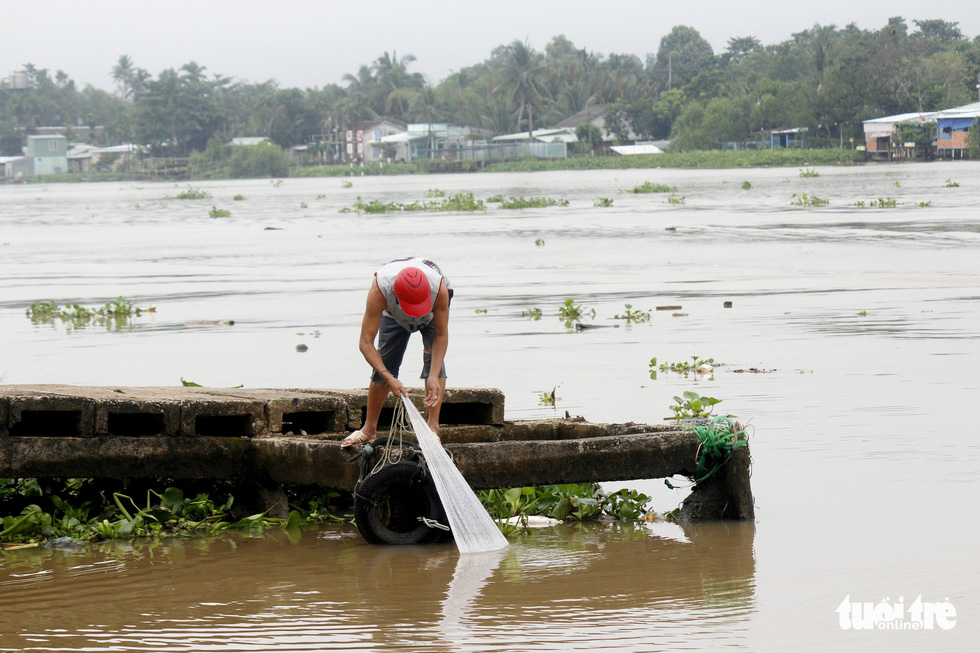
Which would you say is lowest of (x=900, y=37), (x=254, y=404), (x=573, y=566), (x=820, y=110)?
(x=573, y=566)

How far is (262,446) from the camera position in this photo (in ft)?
21.2

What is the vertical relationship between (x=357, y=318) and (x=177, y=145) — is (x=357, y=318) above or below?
below

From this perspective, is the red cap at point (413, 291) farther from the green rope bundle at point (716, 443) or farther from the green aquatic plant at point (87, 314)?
the green aquatic plant at point (87, 314)

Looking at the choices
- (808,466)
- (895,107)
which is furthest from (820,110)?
(808,466)

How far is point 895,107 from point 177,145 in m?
91.8

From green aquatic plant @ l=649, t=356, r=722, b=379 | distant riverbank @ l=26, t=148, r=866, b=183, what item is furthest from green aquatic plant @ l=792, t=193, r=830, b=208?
distant riverbank @ l=26, t=148, r=866, b=183

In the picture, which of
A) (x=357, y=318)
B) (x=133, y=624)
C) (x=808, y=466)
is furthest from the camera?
(x=357, y=318)

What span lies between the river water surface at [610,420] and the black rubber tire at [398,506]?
0.40 ft

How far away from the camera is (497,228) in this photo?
35.0 metres

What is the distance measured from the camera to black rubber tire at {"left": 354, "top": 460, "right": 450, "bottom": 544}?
6055 mm

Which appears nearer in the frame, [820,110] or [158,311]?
[158,311]

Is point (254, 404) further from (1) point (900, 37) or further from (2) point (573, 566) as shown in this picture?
(1) point (900, 37)

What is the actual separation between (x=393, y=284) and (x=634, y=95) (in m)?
130

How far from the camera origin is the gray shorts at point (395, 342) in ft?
20.4
